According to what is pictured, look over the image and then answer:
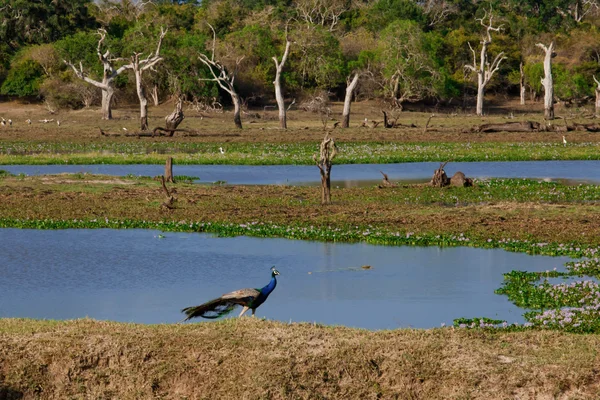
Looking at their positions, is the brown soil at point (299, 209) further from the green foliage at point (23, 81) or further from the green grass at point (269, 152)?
the green foliage at point (23, 81)

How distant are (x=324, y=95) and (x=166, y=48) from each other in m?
11.8

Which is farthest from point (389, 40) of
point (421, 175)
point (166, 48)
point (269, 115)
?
point (421, 175)

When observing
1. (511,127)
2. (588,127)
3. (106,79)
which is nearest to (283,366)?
(511,127)

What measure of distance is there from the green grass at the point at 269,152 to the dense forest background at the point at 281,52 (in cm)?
1626

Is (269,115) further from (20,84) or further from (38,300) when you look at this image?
(38,300)

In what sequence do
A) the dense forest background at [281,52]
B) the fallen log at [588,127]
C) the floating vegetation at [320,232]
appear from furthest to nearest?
the dense forest background at [281,52]
the fallen log at [588,127]
the floating vegetation at [320,232]

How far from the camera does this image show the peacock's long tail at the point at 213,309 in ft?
35.1

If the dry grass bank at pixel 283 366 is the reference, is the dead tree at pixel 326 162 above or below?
above

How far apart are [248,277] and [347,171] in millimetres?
18718

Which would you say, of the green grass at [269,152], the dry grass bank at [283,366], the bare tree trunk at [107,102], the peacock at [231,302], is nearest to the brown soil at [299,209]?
the peacock at [231,302]

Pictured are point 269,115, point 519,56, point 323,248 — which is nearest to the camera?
point 323,248

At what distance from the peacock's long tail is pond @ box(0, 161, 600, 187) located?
707 inches

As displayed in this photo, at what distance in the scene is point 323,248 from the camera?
18016 millimetres

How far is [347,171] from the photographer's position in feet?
111
